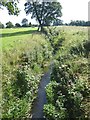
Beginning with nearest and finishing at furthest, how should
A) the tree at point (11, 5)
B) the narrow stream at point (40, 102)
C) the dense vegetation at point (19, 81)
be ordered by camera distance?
the tree at point (11, 5) < the dense vegetation at point (19, 81) < the narrow stream at point (40, 102)

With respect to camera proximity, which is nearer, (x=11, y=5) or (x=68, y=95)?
(x=11, y=5)

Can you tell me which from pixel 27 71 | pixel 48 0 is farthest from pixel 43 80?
pixel 48 0

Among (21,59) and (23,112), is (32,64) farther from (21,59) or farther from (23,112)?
(23,112)

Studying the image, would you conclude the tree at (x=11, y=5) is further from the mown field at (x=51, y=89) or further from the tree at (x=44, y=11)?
the tree at (x=44, y=11)

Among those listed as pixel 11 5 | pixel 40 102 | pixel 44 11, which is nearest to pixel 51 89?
pixel 40 102

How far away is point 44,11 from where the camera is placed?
193 feet

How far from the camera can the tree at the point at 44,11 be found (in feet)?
187

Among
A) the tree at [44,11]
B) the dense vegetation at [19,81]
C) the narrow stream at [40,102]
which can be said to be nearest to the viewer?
the dense vegetation at [19,81]

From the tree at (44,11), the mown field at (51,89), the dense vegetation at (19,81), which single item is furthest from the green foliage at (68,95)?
the tree at (44,11)

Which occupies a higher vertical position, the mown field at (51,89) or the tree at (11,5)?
the tree at (11,5)

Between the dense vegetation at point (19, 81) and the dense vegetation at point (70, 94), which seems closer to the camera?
the dense vegetation at point (70, 94)

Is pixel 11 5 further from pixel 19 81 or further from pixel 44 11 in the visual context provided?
pixel 44 11

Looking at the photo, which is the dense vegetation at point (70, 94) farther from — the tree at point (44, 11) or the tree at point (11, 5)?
the tree at point (44, 11)

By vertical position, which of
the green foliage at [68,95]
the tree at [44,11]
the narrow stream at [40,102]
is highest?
the tree at [44,11]
